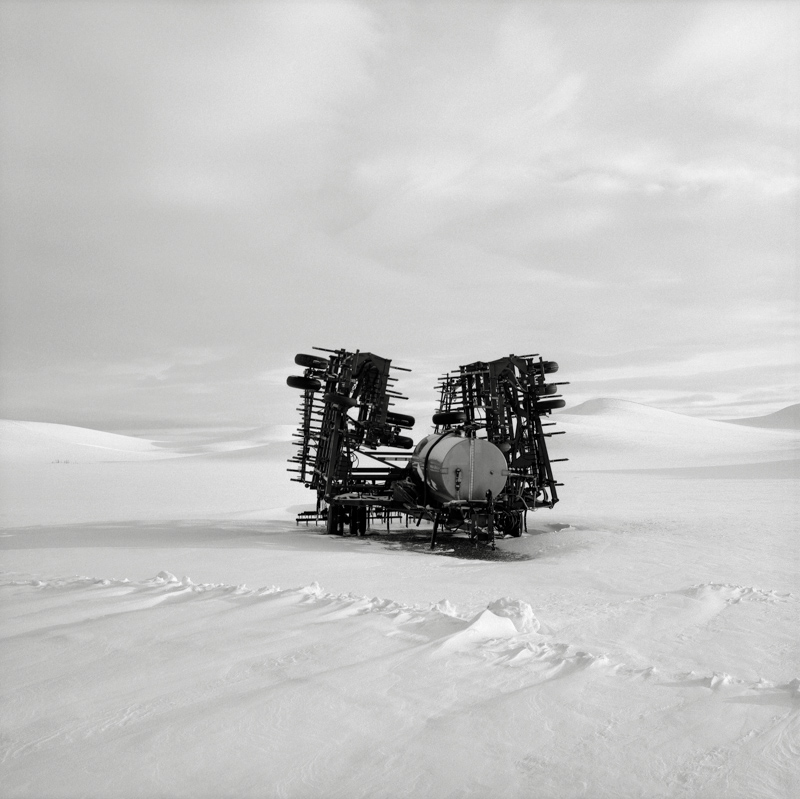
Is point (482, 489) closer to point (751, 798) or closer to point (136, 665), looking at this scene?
point (136, 665)

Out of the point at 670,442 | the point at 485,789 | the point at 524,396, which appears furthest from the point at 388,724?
the point at 670,442

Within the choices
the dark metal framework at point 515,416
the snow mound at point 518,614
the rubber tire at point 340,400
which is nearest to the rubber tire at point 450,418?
the dark metal framework at point 515,416

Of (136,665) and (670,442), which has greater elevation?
(670,442)

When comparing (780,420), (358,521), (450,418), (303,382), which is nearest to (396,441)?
(450,418)

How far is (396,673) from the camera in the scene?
4969mm

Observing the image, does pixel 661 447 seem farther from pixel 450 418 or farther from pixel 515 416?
pixel 450 418

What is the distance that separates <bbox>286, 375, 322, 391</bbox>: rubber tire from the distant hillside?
106446mm

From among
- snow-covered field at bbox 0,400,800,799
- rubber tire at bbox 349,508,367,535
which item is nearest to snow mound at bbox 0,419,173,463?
rubber tire at bbox 349,508,367,535

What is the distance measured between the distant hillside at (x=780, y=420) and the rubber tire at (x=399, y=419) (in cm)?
10464

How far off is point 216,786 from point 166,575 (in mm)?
5086

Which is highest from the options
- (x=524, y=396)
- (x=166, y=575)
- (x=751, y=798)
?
(x=524, y=396)

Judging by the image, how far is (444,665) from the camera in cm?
511

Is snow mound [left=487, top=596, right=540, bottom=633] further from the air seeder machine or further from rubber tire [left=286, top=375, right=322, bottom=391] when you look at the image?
rubber tire [left=286, top=375, right=322, bottom=391]

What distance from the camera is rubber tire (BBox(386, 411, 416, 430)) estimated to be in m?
16.6
